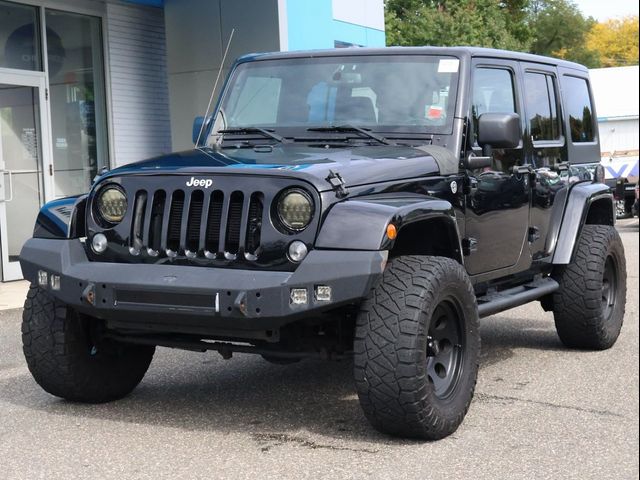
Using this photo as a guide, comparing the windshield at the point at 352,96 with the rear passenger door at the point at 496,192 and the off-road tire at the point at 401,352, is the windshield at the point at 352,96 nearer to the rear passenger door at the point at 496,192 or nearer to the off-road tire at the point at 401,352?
the rear passenger door at the point at 496,192

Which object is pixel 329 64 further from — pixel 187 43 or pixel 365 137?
pixel 187 43

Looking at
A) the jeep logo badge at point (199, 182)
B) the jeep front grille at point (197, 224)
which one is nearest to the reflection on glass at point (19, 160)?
the jeep front grille at point (197, 224)

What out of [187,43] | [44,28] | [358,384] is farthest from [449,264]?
[187,43]

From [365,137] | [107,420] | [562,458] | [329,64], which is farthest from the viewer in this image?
[329,64]

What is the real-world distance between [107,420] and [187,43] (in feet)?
32.5

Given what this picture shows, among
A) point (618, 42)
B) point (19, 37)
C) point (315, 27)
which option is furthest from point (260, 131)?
point (618, 42)

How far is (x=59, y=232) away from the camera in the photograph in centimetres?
537

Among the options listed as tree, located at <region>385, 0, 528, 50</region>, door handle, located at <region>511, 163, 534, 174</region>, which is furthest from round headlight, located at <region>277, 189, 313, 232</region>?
tree, located at <region>385, 0, 528, 50</region>

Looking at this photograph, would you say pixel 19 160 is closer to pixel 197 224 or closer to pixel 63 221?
pixel 63 221

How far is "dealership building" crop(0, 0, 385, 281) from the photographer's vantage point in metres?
12.5

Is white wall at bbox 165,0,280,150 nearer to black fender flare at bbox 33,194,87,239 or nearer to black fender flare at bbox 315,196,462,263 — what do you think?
black fender flare at bbox 33,194,87,239

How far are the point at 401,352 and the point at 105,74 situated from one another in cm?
1045

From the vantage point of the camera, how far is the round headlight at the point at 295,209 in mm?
4805

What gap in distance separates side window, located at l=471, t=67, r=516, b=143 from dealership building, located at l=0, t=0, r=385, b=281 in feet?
23.7
